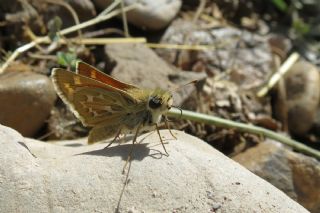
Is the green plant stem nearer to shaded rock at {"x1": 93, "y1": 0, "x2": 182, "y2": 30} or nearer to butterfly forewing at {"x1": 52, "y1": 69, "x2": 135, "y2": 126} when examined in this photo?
butterfly forewing at {"x1": 52, "y1": 69, "x2": 135, "y2": 126}

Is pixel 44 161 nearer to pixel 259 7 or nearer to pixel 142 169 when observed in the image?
pixel 142 169

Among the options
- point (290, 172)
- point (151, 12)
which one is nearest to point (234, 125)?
point (290, 172)

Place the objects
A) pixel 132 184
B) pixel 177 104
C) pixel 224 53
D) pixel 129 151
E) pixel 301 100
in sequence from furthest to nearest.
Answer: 1. pixel 224 53
2. pixel 301 100
3. pixel 177 104
4. pixel 129 151
5. pixel 132 184

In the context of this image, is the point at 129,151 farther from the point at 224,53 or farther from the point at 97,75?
the point at 224,53

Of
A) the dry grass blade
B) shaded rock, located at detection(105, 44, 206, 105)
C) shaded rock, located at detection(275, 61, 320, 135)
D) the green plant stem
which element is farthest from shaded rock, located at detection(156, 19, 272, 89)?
the green plant stem

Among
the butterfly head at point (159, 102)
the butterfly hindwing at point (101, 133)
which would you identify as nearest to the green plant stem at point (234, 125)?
the butterfly hindwing at point (101, 133)

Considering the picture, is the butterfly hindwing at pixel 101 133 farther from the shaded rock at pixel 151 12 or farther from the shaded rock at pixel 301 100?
the shaded rock at pixel 301 100
